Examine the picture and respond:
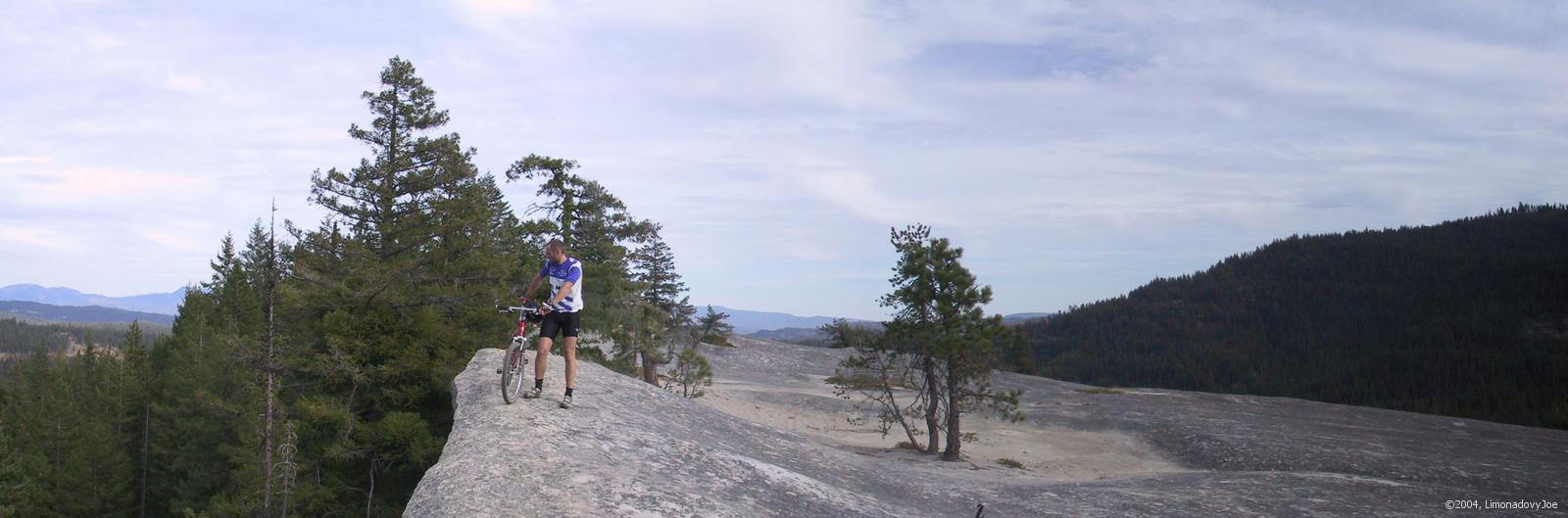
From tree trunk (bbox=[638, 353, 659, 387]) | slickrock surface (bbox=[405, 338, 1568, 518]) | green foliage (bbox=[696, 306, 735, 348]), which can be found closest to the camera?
slickrock surface (bbox=[405, 338, 1568, 518])

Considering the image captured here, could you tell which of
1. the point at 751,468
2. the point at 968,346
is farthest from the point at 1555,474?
the point at 751,468

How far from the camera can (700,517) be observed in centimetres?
832

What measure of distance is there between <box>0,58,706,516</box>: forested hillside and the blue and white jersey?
10052 millimetres

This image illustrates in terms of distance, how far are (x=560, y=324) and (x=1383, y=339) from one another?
182 metres

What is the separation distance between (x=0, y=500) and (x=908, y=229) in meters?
42.9

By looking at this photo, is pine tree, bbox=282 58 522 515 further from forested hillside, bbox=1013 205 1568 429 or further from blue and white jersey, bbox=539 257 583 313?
forested hillside, bbox=1013 205 1568 429

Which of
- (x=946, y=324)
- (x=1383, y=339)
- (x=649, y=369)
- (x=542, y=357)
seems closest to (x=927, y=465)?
(x=946, y=324)

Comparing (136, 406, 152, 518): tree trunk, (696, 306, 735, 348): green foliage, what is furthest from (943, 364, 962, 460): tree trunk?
(136, 406, 152, 518): tree trunk

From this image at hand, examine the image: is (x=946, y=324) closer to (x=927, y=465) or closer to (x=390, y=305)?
(x=927, y=465)

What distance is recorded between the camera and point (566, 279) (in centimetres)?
1153

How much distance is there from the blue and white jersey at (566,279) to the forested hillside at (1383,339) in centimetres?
10081

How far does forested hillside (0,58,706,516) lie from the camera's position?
70.7ft

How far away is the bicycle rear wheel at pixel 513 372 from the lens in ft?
38.8

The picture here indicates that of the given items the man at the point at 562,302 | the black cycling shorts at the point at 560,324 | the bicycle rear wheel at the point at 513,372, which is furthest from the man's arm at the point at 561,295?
the bicycle rear wheel at the point at 513,372
